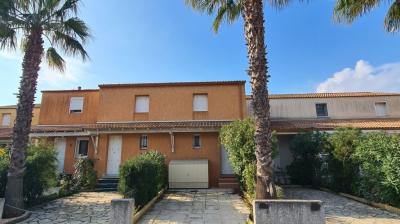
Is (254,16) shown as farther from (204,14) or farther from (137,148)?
(137,148)

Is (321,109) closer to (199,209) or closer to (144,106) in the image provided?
(144,106)

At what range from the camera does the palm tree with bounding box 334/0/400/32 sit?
13.0 meters

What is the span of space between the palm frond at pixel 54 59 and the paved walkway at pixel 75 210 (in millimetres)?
6958

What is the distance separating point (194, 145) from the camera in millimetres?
19594

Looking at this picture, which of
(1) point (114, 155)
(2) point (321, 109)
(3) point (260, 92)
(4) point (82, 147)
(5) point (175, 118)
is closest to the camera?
(3) point (260, 92)

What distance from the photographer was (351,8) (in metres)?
13.4

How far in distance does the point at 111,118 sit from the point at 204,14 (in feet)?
37.9

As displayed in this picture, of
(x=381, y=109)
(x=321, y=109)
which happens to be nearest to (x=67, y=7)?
(x=321, y=109)

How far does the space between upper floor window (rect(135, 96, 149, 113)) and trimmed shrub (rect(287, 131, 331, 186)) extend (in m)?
11.0

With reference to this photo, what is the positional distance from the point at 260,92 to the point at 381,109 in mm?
20200

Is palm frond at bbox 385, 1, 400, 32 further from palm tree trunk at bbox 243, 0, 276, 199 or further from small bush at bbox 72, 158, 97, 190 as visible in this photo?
small bush at bbox 72, 158, 97, 190

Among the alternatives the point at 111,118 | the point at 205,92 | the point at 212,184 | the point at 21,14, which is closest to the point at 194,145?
the point at 212,184

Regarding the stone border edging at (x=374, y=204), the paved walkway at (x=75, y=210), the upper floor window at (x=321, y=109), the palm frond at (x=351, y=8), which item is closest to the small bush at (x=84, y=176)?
the paved walkway at (x=75, y=210)

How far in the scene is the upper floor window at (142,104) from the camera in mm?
21516
